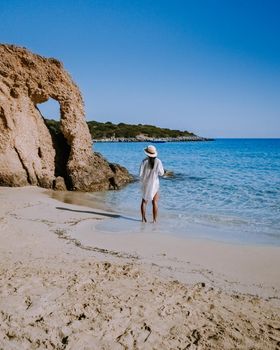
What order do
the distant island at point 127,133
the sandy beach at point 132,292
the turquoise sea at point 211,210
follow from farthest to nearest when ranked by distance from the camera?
the distant island at point 127,133 < the turquoise sea at point 211,210 < the sandy beach at point 132,292

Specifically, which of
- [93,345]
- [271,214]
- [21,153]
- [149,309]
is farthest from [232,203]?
[93,345]

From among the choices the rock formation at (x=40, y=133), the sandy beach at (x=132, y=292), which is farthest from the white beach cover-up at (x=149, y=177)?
the rock formation at (x=40, y=133)

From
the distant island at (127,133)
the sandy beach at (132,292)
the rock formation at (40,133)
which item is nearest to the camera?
the sandy beach at (132,292)

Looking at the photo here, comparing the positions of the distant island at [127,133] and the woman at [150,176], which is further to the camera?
the distant island at [127,133]

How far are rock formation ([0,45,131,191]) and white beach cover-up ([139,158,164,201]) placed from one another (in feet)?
17.2

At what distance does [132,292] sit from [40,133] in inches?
396

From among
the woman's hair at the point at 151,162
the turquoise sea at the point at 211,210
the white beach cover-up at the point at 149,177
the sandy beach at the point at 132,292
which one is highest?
the woman's hair at the point at 151,162

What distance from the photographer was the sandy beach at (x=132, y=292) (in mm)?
3012

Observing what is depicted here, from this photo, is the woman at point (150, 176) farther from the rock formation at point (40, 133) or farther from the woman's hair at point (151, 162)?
the rock formation at point (40, 133)

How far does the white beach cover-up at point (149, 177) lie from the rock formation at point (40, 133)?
5248mm

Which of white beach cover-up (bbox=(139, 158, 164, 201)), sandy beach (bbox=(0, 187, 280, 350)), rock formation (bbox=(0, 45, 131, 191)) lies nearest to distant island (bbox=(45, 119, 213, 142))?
rock formation (bbox=(0, 45, 131, 191))

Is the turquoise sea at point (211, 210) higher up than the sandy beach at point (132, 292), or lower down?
lower down

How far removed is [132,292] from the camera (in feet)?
12.6

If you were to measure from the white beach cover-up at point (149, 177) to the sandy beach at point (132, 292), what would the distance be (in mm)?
1777
